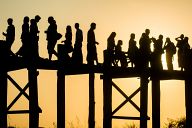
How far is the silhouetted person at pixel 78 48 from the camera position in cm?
2111

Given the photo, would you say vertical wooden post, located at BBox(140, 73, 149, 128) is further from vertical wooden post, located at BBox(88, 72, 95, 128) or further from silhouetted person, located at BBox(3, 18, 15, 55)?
silhouetted person, located at BBox(3, 18, 15, 55)

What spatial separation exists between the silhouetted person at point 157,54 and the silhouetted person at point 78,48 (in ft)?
10.2

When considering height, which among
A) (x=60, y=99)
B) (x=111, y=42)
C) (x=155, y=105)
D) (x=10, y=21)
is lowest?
(x=155, y=105)

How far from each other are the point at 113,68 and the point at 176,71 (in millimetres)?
3186

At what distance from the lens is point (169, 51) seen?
78.1ft

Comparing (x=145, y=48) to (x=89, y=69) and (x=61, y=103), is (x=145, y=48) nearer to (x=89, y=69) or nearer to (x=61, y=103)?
(x=89, y=69)

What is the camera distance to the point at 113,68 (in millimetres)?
22203

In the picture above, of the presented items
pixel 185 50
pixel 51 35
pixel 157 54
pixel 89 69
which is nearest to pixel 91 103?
pixel 89 69

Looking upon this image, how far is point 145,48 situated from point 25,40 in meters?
4.99

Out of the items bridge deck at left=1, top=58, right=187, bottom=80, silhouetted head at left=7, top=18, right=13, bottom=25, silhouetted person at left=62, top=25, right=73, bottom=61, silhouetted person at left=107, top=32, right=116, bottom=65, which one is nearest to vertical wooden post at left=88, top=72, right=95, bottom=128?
bridge deck at left=1, top=58, right=187, bottom=80

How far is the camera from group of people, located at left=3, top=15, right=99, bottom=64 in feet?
64.2

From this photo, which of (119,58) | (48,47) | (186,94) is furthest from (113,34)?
(186,94)

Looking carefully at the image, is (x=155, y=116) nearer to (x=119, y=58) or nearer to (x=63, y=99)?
(x=119, y=58)

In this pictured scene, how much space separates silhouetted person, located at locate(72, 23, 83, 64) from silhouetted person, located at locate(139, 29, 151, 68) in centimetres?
249
